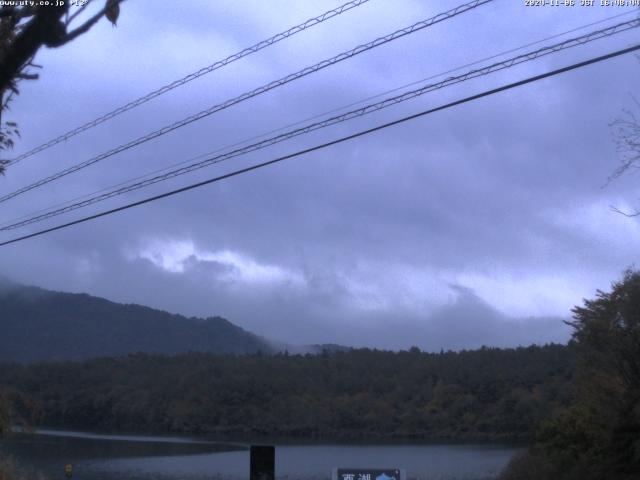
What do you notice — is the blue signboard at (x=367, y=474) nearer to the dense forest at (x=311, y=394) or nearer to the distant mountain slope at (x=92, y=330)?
the dense forest at (x=311, y=394)

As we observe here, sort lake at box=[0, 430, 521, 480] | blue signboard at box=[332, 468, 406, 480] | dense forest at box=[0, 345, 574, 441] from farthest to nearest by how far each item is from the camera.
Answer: dense forest at box=[0, 345, 574, 441], lake at box=[0, 430, 521, 480], blue signboard at box=[332, 468, 406, 480]

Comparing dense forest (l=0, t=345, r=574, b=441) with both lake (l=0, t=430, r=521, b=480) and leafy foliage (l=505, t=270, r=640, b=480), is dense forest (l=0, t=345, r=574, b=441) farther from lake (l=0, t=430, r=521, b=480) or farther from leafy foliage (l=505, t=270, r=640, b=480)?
leafy foliage (l=505, t=270, r=640, b=480)

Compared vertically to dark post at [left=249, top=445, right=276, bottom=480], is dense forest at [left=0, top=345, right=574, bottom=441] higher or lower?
higher

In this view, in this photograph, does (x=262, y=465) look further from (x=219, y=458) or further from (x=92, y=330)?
(x=92, y=330)

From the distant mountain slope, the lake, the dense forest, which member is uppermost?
the distant mountain slope

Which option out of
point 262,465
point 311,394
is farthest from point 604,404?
point 311,394

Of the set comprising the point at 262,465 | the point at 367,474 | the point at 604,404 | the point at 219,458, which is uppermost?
the point at 604,404

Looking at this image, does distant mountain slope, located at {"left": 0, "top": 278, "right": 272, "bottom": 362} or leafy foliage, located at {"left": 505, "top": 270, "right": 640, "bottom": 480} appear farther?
distant mountain slope, located at {"left": 0, "top": 278, "right": 272, "bottom": 362}

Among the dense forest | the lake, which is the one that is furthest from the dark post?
the dense forest
